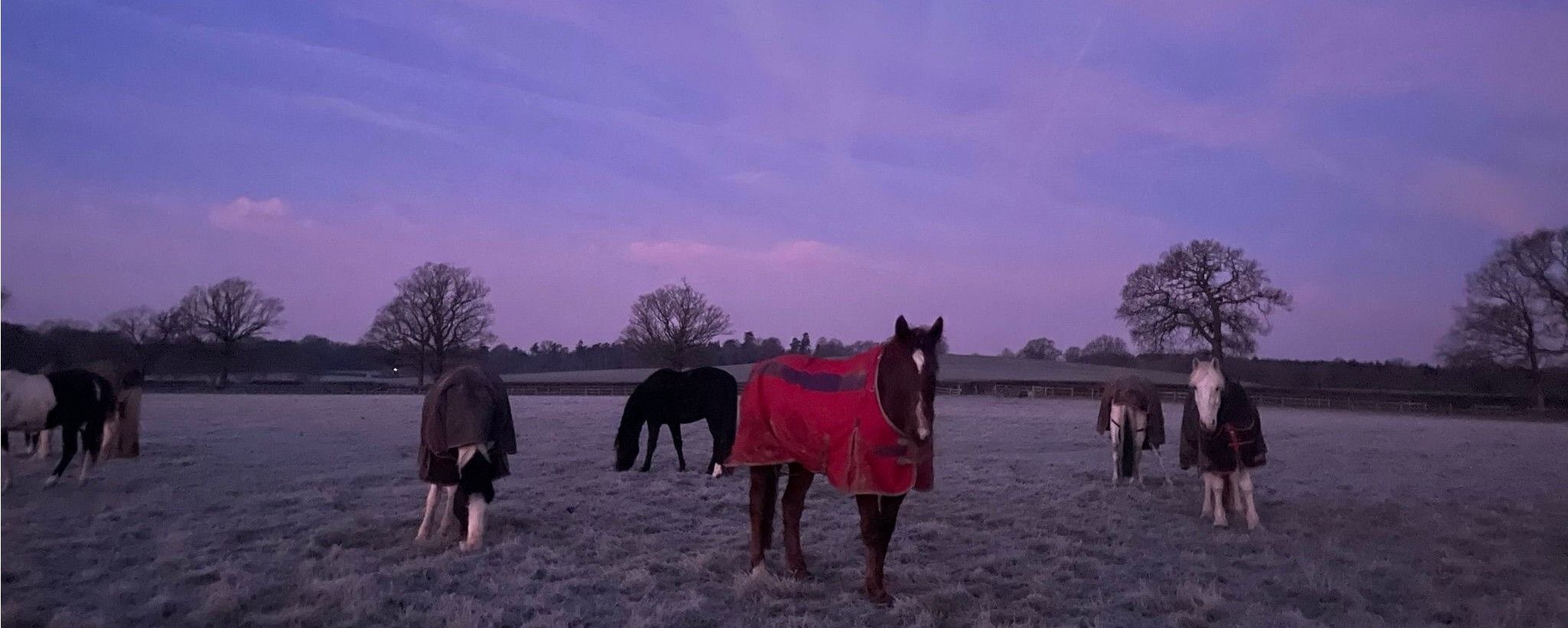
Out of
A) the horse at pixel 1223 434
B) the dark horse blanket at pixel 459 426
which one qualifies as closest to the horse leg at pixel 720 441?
the dark horse blanket at pixel 459 426

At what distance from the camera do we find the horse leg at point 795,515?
6867 mm

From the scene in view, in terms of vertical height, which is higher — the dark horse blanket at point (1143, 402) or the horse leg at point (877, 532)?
the dark horse blanket at point (1143, 402)

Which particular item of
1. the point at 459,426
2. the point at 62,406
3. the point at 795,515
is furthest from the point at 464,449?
the point at 62,406

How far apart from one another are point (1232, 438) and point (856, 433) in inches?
219

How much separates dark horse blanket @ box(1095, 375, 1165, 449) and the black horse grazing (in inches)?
237

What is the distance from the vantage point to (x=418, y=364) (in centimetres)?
4294

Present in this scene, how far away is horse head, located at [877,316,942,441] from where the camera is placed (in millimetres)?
5809

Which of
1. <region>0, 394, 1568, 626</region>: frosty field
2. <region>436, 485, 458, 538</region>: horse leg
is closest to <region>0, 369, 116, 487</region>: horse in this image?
<region>0, 394, 1568, 626</region>: frosty field

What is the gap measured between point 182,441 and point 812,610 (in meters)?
14.5

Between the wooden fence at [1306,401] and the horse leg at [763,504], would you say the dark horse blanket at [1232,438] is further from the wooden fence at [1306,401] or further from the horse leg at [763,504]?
the wooden fence at [1306,401]

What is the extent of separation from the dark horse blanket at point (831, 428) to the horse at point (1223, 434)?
4832 millimetres

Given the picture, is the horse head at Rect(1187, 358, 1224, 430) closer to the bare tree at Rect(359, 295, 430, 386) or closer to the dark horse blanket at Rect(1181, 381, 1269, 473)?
the dark horse blanket at Rect(1181, 381, 1269, 473)

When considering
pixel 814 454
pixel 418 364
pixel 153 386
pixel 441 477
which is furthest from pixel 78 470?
pixel 418 364

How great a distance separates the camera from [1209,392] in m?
9.18
